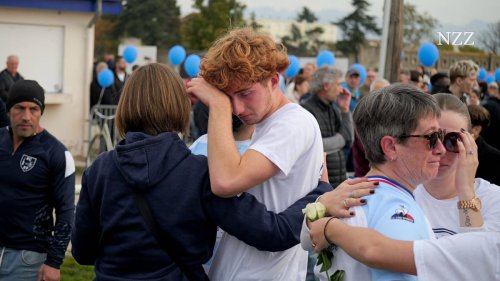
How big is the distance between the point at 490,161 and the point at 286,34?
1618 inches

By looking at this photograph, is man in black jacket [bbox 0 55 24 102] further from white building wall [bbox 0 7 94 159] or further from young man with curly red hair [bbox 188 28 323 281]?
young man with curly red hair [bbox 188 28 323 281]

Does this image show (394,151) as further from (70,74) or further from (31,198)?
(70,74)

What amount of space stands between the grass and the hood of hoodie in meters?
4.68

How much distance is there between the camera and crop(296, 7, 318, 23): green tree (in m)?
50.2

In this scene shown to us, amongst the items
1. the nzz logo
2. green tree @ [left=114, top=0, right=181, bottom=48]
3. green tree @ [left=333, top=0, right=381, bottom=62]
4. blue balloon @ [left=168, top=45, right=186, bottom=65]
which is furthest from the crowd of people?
green tree @ [left=114, top=0, right=181, bottom=48]

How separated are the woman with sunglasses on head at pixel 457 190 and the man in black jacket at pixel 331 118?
159 inches

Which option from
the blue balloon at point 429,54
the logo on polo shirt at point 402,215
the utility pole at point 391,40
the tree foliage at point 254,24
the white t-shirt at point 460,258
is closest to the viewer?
the white t-shirt at point 460,258

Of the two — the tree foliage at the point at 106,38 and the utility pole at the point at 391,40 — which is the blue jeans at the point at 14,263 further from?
the tree foliage at the point at 106,38

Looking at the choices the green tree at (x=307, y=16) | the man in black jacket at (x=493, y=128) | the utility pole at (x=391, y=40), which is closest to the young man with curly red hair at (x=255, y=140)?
the man in black jacket at (x=493, y=128)

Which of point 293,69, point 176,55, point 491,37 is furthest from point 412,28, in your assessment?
point 491,37

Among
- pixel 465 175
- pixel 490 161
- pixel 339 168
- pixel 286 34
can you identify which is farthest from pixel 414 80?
pixel 286 34

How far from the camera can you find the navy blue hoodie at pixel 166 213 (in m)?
2.90

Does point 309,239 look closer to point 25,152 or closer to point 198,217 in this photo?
point 198,217

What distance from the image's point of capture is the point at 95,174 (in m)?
3.04
